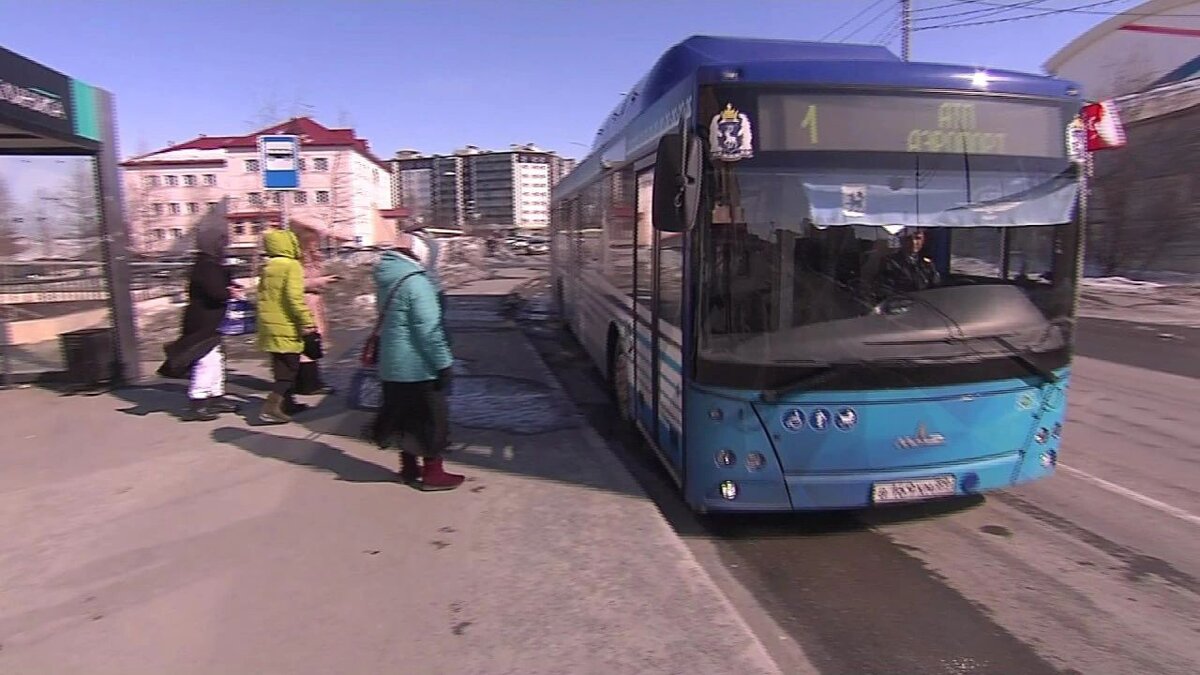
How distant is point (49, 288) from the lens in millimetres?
9656

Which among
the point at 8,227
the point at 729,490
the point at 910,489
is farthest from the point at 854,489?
the point at 8,227

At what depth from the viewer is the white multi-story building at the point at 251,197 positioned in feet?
39.8

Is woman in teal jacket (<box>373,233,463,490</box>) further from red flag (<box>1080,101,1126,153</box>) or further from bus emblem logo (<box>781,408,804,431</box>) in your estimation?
red flag (<box>1080,101,1126,153</box>)

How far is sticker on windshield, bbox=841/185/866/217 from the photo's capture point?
4.29 m

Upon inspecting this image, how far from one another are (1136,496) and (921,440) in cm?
232

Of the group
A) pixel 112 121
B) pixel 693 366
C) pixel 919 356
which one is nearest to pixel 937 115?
pixel 919 356

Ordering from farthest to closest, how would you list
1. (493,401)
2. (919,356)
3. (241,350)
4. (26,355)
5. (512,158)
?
1. (512,158)
2. (241,350)
3. (26,355)
4. (493,401)
5. (919,356)

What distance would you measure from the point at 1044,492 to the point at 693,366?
3.11m

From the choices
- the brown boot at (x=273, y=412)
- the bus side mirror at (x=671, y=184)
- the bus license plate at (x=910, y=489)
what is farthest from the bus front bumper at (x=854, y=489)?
the brown boot at (x=273, y=412)

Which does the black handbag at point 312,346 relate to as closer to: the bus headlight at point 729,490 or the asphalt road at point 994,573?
the asphalt road at point 994,573

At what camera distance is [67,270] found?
960 centimetres

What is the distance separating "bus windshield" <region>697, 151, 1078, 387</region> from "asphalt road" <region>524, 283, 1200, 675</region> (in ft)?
3.92

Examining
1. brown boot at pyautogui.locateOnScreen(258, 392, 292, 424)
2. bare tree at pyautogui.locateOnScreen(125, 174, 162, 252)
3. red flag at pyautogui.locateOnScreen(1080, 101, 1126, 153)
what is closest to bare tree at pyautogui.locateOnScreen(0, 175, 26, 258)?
brown boot at pyautogui.locateOnScreen(258, 392, 292, 424)

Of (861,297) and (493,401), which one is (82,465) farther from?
(861,297)
